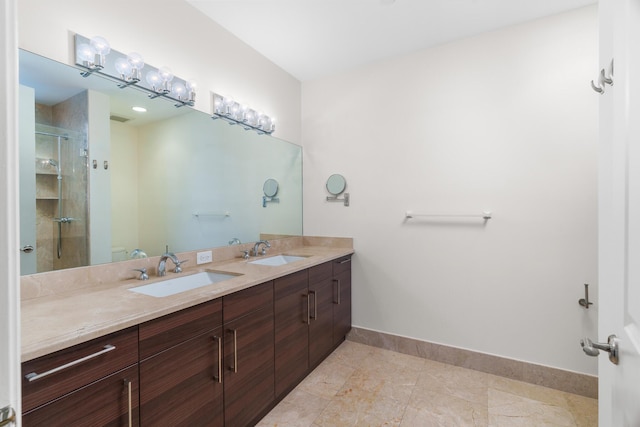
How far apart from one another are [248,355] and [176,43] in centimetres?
193

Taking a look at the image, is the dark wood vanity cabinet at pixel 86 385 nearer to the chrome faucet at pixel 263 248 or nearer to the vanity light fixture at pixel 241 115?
the chrome faucet at pixel 263 248

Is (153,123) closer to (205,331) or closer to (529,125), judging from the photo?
(205,331)

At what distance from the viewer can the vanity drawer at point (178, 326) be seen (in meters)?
1.10

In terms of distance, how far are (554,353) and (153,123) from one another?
305cm

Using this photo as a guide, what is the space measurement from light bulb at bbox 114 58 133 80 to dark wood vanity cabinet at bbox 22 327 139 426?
4.28ft

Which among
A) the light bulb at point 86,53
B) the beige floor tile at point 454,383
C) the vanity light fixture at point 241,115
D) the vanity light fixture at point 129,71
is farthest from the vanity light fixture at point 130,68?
the beige floor tile at point 454,383

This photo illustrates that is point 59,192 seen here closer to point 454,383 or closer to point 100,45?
point 100,45

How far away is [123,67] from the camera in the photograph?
5.10ft

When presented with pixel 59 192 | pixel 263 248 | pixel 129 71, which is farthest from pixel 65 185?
pixel 263 248

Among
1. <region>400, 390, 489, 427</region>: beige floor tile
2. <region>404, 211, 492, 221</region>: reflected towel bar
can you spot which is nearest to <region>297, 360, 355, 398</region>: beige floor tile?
<region>400, 390, 489, 427</region>: beige floor tile

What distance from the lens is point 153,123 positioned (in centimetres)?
175

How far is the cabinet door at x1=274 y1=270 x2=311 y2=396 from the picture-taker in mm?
1810

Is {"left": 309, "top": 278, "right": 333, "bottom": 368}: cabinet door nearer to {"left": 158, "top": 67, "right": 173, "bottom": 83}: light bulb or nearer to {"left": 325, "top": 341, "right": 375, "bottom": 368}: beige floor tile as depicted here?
{"left": 325, "top": 341, "right": 375, "bottom": 368}: beige floor tile

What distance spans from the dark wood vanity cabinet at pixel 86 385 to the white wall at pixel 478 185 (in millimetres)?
2026
